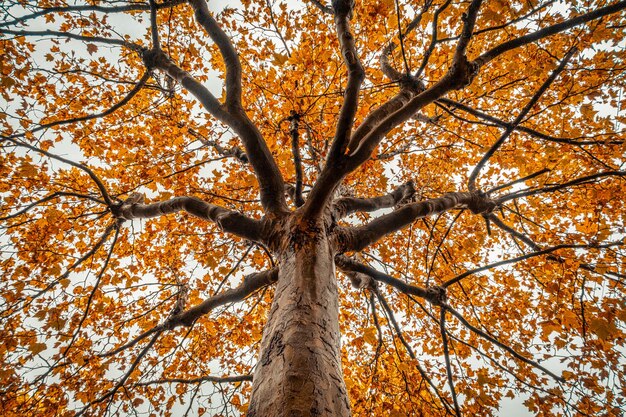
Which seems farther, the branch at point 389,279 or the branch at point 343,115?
the branch at point 389,279

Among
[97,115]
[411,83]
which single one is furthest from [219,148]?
[411,83]

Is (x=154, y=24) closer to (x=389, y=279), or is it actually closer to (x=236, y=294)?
(x=236, y=294)

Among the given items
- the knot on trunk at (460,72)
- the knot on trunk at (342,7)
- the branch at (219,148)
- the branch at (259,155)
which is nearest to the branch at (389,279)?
the branch at (259,155)

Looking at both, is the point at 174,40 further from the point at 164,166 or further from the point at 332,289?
the point at 332,289

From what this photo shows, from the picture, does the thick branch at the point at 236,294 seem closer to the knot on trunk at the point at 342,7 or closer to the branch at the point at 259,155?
the branch at the point at 259,155

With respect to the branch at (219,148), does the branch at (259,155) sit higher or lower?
lower

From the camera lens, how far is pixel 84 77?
4836 millimetres

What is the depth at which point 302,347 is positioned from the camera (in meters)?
1.40

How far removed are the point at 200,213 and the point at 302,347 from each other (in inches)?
83.3

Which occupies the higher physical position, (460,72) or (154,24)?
(154,24)

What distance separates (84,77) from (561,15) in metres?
8.04

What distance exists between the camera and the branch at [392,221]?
108 inches

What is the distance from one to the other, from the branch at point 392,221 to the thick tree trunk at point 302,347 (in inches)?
24.6

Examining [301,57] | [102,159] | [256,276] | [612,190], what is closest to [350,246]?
[256,276]
